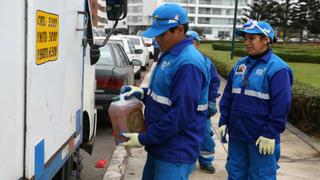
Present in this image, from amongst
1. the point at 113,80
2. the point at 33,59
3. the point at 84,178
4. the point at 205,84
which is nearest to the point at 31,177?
the point at 33,59

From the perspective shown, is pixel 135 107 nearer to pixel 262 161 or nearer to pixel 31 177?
pixel 31 177

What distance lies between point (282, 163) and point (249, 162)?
2542 millimetres

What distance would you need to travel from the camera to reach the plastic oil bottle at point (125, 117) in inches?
133

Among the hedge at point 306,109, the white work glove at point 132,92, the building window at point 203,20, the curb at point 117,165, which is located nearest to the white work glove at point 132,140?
the white work glove at point 132,92

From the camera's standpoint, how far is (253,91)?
4.27 m

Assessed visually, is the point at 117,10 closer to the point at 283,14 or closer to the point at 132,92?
the point at 132,92

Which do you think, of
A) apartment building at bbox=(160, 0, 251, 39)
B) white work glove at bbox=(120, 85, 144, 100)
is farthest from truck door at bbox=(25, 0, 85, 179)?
apartment building at bbox=(160, 0, 251, 39)

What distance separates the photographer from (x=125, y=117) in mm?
3365

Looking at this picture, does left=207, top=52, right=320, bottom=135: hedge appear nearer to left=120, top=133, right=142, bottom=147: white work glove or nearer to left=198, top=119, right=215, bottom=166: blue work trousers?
left=198, top=119, right=215, bottom=166: blue work trousers

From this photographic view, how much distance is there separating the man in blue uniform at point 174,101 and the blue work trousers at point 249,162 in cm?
118

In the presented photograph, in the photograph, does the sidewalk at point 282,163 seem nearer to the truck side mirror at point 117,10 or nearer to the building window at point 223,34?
the truck side mirror at point 117,10

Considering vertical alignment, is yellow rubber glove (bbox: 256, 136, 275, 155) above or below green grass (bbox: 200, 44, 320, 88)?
above

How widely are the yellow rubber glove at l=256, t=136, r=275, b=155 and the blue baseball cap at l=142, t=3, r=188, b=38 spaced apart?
1402mm

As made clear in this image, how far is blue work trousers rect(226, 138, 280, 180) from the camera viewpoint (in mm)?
4297
